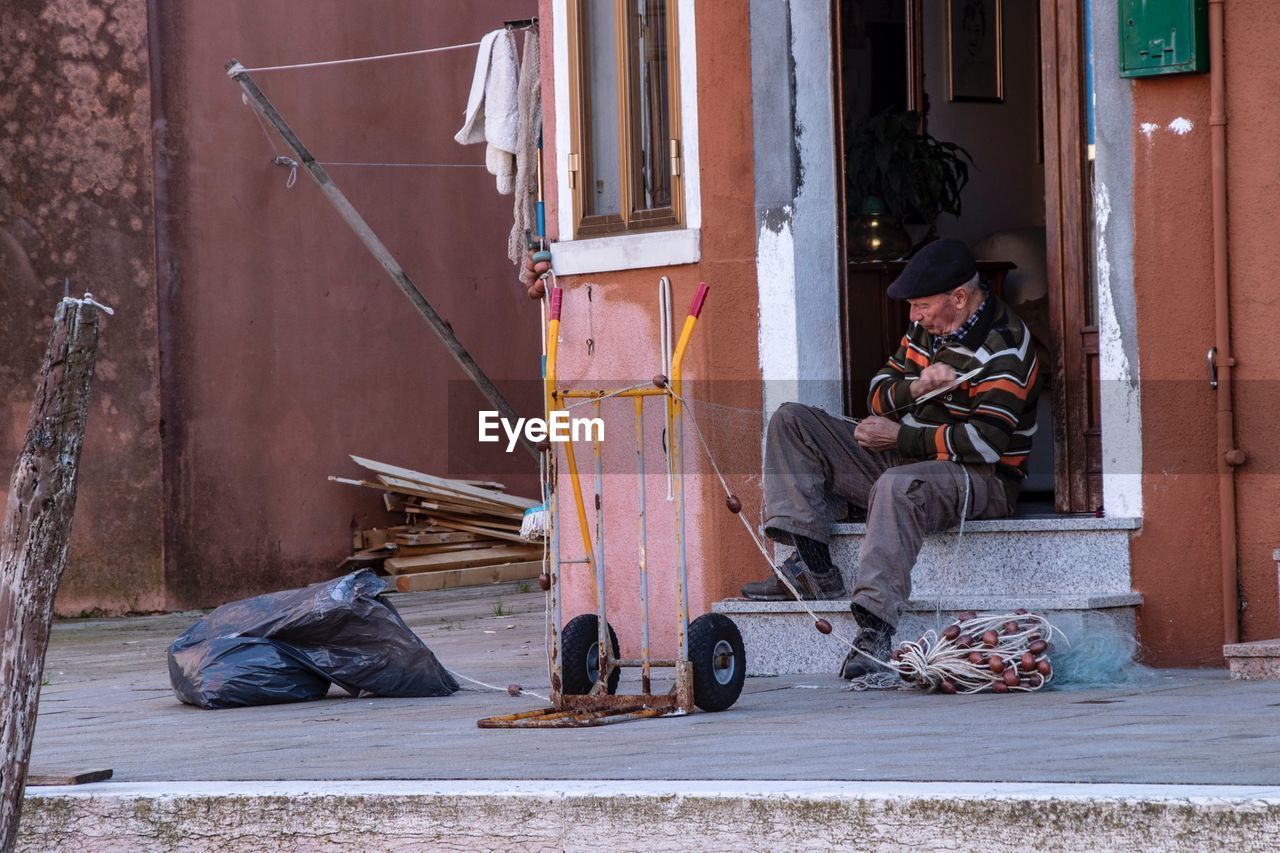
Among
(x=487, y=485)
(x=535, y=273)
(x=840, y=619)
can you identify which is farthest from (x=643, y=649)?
(x=487, y=485)

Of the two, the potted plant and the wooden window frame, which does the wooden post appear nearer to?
the wooden window frame

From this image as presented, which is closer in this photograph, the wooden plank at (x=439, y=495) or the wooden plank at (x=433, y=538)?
the wooden plank at (x=439, y=495)

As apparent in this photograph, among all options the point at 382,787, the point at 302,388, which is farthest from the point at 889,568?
the point at 302,388

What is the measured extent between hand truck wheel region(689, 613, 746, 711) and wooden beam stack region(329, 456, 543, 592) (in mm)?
8191

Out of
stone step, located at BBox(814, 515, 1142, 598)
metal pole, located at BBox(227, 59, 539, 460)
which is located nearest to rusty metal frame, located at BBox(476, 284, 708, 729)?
stone step, located at BBox(814, 515, 1142, 598)

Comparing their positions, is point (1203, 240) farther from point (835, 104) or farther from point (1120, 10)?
point (835, 104)

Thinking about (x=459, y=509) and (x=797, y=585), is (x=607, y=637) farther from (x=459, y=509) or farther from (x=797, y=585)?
(x=459, y=509)

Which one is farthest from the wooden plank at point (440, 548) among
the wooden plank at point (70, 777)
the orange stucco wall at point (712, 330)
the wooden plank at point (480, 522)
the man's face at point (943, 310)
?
the wooden plank at point (70, 777)

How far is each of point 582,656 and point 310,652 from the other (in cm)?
141

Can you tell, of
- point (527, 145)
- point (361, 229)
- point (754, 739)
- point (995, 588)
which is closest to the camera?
point (754, 739)

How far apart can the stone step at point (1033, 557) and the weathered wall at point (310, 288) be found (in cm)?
749

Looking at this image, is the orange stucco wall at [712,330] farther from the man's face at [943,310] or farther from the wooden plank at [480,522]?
the wooden plank at [480,522]

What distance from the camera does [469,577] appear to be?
584 inches

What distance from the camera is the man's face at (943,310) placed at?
7320 mm
